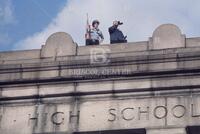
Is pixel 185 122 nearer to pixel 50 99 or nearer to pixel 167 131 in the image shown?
pixel 167 131

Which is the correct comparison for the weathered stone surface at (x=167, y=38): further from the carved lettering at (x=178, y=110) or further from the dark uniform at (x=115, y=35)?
the carved lettering at (x=178, y=110)

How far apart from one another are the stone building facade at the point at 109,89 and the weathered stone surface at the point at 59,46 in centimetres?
8

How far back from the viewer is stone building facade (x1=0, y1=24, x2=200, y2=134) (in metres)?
20.9

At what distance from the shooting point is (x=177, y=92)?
21047 mm

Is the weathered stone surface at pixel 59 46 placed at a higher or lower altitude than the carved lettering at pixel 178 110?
higher

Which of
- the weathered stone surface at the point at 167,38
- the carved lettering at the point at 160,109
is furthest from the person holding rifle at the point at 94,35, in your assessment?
the carved lettering at the point at 160,109

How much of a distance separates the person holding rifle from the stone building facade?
701 mm

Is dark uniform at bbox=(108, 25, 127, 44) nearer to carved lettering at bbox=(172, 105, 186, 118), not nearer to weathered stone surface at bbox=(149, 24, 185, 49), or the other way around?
weathered stone surface at bbox=(149, 24, 185, 49)

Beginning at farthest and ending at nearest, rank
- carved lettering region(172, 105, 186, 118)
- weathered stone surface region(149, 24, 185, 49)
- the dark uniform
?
the dark uniform < weathered stone surface region(149, 24, 185, 49) < carved lettering region(172, 105, 186, 118)

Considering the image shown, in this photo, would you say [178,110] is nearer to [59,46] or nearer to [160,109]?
[160,109]

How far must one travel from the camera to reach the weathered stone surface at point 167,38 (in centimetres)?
2200

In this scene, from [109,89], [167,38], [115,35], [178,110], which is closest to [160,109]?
[178,110]

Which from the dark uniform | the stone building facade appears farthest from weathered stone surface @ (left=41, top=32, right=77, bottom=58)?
the dark uniform

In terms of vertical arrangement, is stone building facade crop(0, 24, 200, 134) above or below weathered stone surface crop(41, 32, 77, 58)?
below
